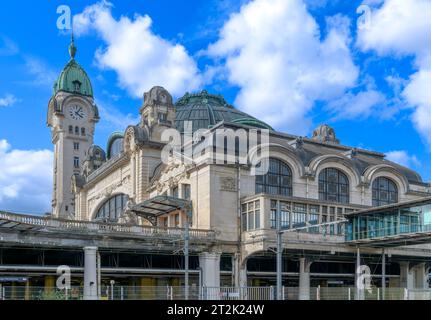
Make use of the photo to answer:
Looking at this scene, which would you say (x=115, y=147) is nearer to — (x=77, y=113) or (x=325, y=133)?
(x=77, y=113)

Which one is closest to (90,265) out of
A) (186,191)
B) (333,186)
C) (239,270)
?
(186,191)

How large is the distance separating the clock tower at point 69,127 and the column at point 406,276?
202ft

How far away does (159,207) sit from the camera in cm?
5653

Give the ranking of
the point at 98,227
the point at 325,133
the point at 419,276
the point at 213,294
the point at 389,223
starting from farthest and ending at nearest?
the point at 325,133 < the point at 419,276 < the point at 98,227 < the point at 389,223 < the point at 213,294

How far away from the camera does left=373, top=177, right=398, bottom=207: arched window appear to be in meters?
61.7

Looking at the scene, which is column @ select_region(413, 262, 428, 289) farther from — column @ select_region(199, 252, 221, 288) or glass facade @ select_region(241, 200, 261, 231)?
column @ select_region(199, 252, 221, 288)

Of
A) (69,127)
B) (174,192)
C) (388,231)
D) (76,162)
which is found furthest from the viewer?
(69,127)

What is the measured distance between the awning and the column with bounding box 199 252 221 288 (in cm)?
476

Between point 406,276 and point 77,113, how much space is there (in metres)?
70.4

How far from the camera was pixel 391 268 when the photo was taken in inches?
2447

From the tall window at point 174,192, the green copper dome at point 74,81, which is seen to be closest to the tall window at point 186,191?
the tall window at point 174,192

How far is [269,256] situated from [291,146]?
11736mm

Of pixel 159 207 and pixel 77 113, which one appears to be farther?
pixel 77 113

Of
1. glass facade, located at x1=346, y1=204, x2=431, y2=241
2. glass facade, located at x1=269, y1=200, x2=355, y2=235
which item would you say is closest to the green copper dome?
glass facade, located at x1=269, y1=200, x2=355, y2=235
